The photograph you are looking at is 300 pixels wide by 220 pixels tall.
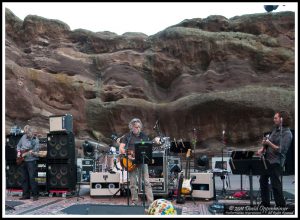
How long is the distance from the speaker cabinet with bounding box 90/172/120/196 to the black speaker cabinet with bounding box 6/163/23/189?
7.60 feet

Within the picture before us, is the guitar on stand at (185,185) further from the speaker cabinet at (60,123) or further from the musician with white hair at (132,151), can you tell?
the speaker cabinet at (60,123)

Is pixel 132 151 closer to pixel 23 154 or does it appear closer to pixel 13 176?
pixel 23 154

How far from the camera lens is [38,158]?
12.5 meters

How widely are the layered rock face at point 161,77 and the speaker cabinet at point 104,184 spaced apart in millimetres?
15553

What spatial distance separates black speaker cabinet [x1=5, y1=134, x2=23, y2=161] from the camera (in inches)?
446

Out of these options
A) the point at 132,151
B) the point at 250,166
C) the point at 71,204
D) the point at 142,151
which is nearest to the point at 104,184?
the point at 71,204

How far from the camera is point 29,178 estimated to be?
11.3m

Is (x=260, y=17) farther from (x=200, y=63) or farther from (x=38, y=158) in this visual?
(x=38, y=158)

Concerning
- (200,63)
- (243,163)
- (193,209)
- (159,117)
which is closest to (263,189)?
(243,163)

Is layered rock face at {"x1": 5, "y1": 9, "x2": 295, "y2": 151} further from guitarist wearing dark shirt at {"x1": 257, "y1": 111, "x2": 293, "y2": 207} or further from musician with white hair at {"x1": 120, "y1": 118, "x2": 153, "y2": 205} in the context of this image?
guitarist wearing dark shirt at {"x1": 257, "y1": 111, "x2": 293, "y2": 207}

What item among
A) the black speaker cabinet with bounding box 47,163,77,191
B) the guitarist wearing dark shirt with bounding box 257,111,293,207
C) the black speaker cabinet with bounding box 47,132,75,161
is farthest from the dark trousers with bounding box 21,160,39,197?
the guitarist wearing dark shirt with bounding box 257,111,293,207

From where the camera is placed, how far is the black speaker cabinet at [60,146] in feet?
39.3

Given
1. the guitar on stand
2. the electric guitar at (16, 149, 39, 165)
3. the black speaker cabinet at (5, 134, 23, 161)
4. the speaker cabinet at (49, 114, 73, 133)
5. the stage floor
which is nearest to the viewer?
the stage floor

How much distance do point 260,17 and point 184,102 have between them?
1114 cm
